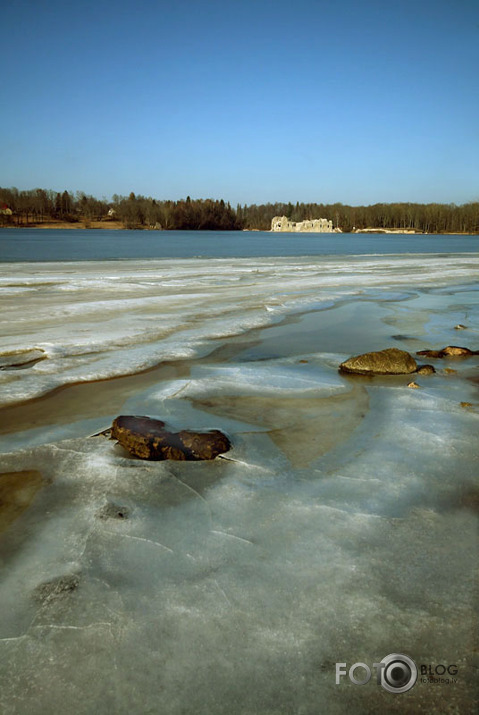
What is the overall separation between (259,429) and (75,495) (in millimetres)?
1399

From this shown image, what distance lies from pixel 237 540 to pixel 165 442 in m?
1.06

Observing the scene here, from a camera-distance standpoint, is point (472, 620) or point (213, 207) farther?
point (213, 207)

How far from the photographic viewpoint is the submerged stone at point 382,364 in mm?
4855

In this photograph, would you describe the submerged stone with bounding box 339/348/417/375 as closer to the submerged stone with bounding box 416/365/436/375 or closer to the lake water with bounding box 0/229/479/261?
the submerged stone with bounding box 416/365/436/375

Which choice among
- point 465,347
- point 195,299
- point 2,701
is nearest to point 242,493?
point 2,701

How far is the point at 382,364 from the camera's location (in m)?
4.89

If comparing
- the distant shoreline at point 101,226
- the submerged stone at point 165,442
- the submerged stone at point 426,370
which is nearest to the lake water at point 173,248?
the submerged stone at point 426,370

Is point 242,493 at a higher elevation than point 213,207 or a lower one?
lower

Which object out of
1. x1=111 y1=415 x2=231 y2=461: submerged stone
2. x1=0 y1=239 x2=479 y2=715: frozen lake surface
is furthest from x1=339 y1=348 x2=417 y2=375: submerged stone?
x1=111 y1=415 x2=231 y2=461: submerged stone

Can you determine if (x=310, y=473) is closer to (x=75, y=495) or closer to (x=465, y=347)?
(x=75, y=495)

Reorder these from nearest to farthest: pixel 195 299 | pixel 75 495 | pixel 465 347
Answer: pixel 75 495 < pixel 465 347 < pixel 195 299

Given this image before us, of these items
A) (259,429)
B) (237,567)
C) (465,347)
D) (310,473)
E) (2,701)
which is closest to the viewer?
(2,701)

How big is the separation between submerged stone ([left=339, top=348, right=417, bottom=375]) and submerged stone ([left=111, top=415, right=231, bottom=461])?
2.21 m

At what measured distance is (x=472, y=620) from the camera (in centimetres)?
166
